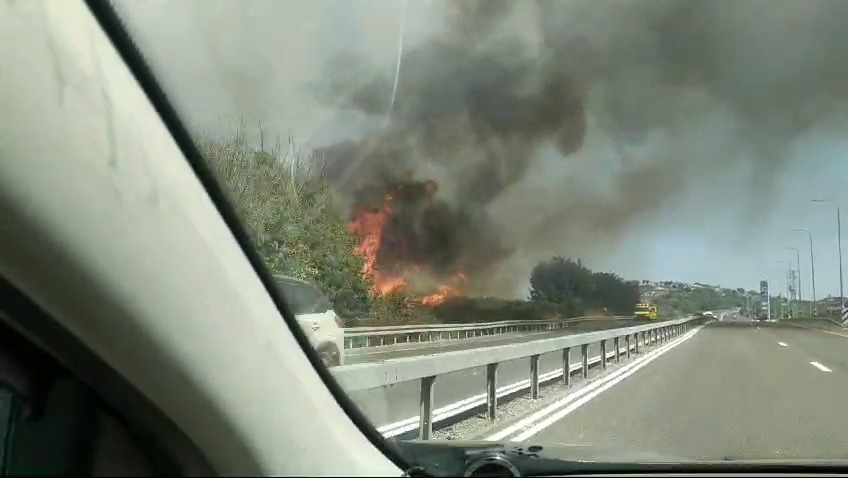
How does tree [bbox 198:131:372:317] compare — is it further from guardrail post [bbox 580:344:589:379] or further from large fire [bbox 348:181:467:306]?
guardrail post [bbox 580:344:589:379]

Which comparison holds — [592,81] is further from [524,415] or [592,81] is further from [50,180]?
[524,415]

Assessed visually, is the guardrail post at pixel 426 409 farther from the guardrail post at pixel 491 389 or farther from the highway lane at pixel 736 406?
the guardrail post at pixel 491 389

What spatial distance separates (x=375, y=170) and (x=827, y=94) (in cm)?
201

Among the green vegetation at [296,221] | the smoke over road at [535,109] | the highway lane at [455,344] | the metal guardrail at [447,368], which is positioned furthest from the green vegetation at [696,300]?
the green vegetation at [296,221]

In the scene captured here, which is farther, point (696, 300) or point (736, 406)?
point (736, 406)

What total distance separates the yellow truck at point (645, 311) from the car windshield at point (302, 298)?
6.69 ft

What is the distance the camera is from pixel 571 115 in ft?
13.3

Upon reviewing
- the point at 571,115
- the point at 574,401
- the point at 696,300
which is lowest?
the point at 574,401

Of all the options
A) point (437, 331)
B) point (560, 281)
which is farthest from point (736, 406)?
point (437, 331)

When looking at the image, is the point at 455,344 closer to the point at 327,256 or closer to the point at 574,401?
the point at 327,256

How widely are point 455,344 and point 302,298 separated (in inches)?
62.6

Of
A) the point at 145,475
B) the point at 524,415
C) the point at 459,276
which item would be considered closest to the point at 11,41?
the point at 145,475

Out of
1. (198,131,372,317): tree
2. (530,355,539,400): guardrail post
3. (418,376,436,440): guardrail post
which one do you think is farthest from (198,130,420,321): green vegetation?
(530,355,539,400): guardrail post

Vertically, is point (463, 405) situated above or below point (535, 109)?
below
